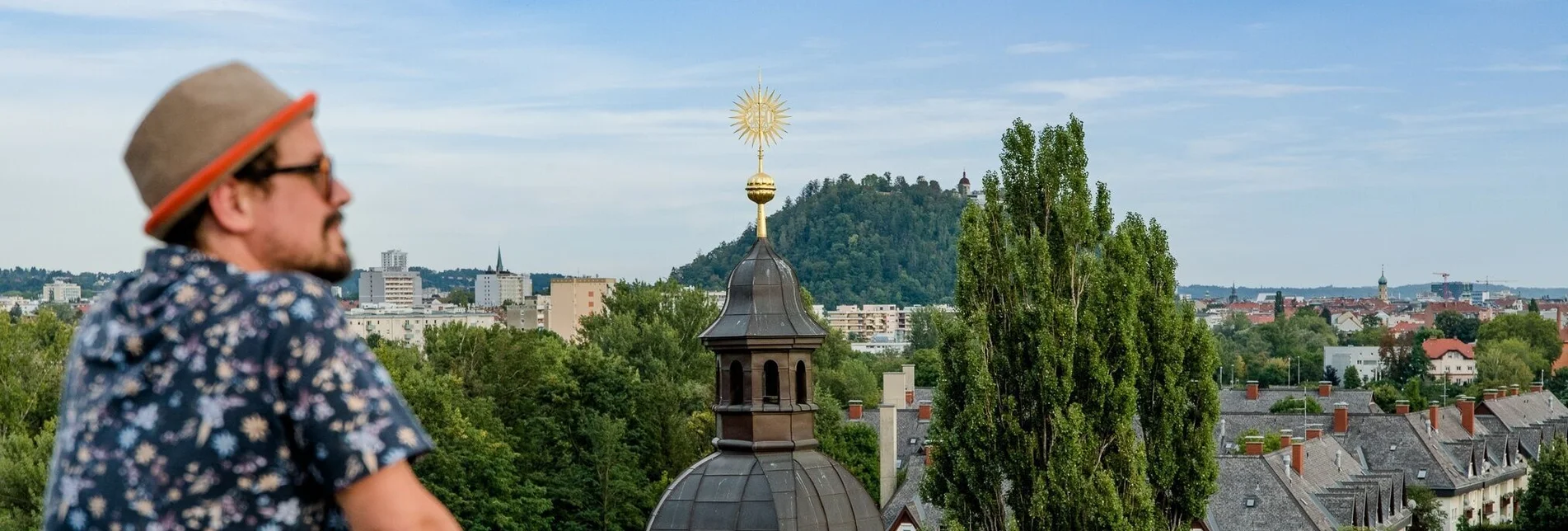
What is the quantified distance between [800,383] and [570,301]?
12253 cm

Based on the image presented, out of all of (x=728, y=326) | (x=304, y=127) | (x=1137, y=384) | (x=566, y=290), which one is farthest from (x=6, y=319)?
(x=566, y=290)

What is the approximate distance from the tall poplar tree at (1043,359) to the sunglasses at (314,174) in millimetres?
23407

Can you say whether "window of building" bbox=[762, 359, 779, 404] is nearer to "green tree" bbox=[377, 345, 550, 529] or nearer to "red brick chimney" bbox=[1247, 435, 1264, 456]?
"green tree" bbox=[377, 345, 550, 529]

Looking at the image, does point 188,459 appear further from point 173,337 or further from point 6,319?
point 6,319

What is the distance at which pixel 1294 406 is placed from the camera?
78125 millimetres

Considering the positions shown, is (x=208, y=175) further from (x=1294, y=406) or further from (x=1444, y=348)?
(x=1444, y=348)

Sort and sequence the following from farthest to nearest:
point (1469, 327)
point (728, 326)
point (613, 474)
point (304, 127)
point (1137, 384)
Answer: point (1469, 327) < point (613, 474) < point (1137, 384) < point (728, 326) < point (304, 127)

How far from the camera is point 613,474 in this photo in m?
54.2

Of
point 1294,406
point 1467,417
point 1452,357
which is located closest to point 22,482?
point 1294,406

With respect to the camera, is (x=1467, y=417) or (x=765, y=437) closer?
(x=765, y=437)

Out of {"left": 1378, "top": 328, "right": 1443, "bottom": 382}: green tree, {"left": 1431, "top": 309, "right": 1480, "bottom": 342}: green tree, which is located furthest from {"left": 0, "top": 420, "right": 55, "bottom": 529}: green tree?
{"left": 1431, "top": 309, "right": 1480, "bottom": 342}: green tree

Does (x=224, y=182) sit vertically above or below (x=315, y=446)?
above

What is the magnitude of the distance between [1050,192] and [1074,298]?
151cm

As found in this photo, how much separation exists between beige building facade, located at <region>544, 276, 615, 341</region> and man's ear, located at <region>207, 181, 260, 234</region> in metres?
132
